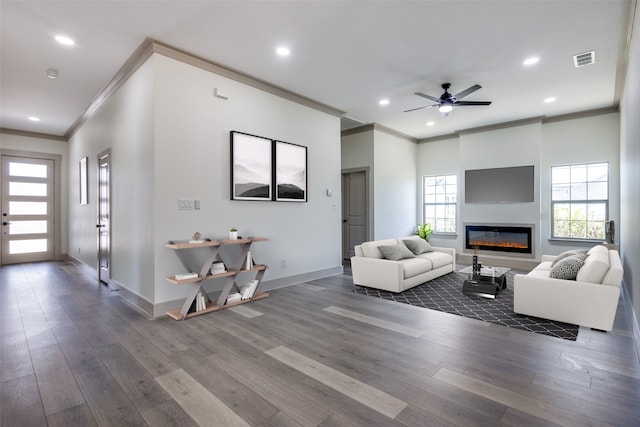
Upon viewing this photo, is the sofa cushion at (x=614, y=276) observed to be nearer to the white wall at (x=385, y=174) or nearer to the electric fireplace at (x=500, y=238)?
the electric fireplace at (x=500, y=238)

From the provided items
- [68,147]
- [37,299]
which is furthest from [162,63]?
[68,147]

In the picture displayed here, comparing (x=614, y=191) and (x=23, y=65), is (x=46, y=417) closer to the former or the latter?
(x=23, y=65)

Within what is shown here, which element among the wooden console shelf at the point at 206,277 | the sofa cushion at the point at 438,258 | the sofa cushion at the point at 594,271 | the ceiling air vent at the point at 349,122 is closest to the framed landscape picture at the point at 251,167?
the wooden console shelf at the point at 206,277

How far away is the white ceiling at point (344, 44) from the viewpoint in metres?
3.00

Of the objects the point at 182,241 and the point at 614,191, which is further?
the point at 614,191

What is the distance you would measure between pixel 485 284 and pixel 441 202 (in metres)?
4.17

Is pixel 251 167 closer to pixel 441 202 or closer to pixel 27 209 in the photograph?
pixel 441 202

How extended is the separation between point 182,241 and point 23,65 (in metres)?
3.14

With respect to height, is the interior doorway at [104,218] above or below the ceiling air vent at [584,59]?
below

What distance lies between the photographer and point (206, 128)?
398 cm

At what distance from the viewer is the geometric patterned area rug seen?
3.18 metres

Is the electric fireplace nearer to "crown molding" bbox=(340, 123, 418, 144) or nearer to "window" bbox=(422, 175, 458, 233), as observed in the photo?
"window" bbox=(422, 175, 458, 233)

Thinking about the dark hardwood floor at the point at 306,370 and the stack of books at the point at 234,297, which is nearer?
the dark hardwood floor at the point at 306,370

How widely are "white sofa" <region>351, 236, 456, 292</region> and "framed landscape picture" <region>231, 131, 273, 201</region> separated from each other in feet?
5.67
